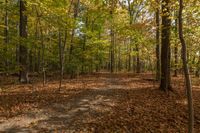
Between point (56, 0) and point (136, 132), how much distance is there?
27.5 ft

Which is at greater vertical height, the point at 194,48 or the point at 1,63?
the point at 194,48

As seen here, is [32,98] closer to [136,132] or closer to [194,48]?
[136,132]

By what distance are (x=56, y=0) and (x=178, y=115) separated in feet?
28.1

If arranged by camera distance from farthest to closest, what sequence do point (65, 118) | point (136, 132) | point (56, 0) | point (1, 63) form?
point (56, 0) < point (1, 63) < point (65, 118) < point (136, 132)

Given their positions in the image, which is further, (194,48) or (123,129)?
(194,48)

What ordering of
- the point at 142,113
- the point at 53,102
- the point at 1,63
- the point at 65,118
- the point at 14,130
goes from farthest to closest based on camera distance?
the point at 1,63, the point at 53,102, the point at 142,113, the point at 65,118, the point at 14,130

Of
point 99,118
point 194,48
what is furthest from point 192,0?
point 194,48

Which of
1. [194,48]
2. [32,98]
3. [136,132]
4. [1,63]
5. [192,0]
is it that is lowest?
[136,132]

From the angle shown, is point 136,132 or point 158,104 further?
point 158,104

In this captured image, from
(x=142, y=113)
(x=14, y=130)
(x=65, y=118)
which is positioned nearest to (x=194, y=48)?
(x=142, y=113)

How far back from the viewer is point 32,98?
10234mm

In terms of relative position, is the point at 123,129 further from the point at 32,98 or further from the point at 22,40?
the point at 22,40

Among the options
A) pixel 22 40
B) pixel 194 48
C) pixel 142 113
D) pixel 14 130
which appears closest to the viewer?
pixel 14 130

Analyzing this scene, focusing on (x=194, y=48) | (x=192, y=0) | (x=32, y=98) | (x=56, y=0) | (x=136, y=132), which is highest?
(x=56, y=0)
